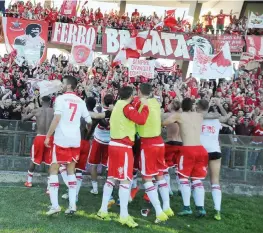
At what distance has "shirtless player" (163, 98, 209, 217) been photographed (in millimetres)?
7180

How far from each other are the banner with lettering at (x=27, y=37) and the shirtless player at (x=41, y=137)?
408 inches

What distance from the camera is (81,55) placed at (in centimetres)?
1550

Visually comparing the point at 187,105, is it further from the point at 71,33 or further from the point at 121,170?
the point at 71,33

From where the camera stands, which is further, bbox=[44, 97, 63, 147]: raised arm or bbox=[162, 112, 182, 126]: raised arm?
bbox=[162, 112, 182, 126]: raised arm

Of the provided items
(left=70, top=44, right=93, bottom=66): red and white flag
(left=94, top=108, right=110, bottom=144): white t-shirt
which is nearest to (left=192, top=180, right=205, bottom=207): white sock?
(left=94, top=108, right=110, bottom=144): white t-shirt

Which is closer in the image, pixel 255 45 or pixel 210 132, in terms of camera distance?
pixel 210 132

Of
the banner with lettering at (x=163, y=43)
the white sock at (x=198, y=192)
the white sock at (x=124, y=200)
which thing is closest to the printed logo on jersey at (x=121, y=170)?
the white sock at (x=124, y=200)

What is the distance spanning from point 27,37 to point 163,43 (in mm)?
6476

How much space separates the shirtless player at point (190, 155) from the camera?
23.6 ft

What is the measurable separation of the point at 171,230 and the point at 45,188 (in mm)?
3268

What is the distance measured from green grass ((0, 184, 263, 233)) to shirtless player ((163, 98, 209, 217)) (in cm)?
40

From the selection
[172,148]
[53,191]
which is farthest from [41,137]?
[172,148]

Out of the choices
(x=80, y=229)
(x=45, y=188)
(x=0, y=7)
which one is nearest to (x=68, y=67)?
(x=0, y=7)

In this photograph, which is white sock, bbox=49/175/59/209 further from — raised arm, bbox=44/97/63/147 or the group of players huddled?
raised arm, bbox=44/97/63/147
